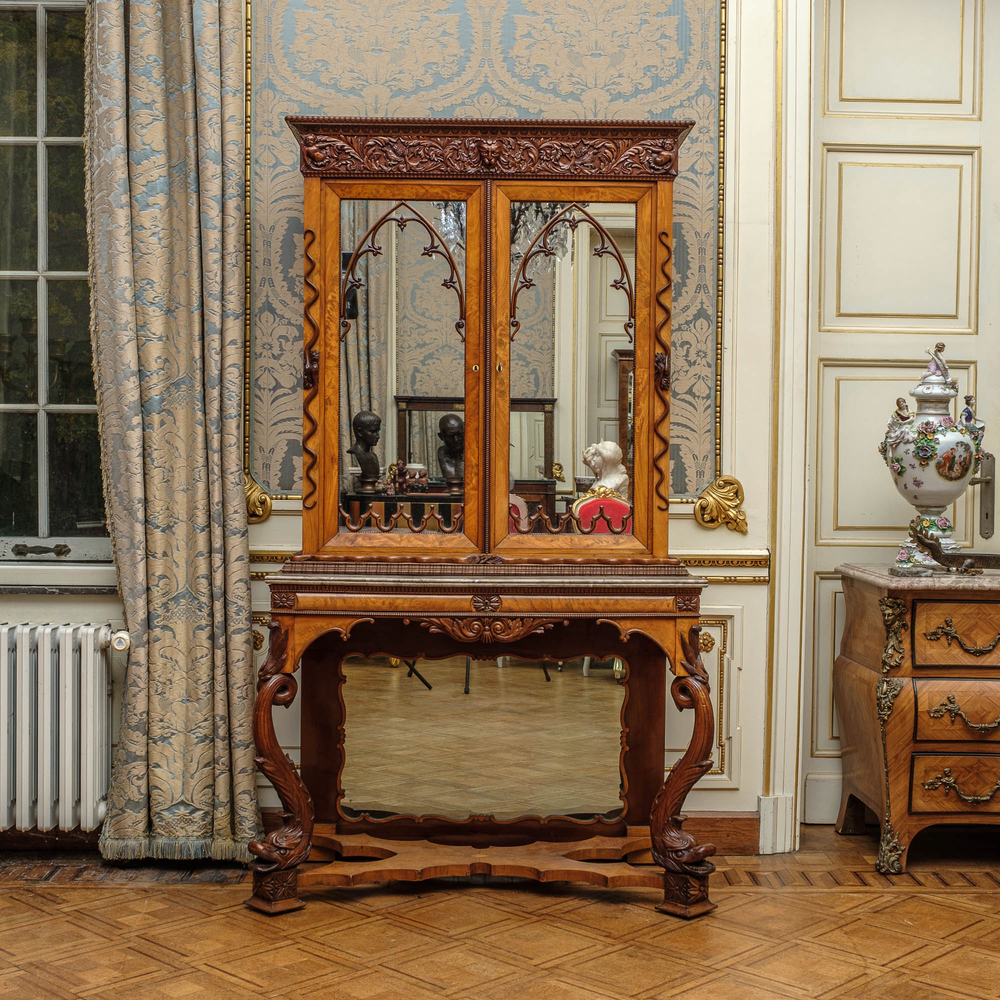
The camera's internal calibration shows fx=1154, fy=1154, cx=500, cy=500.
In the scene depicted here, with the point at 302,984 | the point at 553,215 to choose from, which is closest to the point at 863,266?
the point at 553,215

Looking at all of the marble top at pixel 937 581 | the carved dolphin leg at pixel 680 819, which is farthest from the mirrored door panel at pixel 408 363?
the marble top at pixel 937 581

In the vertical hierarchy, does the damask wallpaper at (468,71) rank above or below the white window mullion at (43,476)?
above

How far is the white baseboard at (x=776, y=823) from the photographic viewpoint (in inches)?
142

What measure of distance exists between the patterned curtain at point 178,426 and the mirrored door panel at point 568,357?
0.86 m

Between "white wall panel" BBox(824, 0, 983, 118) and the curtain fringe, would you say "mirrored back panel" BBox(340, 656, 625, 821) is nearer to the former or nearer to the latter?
the curtain fringe

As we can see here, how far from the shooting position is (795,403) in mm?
3592

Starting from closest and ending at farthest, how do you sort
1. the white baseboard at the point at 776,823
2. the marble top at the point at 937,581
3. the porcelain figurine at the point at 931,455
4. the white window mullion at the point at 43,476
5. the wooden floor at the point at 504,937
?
the wooden floor at the point at 504,937 < the marble top at the point at 937,581 < the porcelain figurine at the point at 931,455 < the white baseboard at the point at 776,823 < the white window mullion at the point at 43,476

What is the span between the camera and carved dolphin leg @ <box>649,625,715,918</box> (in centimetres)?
308

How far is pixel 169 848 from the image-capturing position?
3418 mm

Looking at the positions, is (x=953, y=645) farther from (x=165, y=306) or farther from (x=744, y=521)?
(x=165, y=306)

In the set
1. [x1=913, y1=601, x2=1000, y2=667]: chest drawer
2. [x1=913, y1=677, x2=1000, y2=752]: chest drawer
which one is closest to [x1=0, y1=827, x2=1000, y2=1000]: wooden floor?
[x1=913, y1=677, x2=1000, y2=752]: chest drawer

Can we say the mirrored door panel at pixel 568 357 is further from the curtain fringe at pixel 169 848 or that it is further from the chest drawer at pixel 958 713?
the curtain fringe at pixel 169 848

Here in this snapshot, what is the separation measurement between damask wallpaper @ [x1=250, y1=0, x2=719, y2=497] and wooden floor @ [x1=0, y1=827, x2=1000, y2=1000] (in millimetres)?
1789

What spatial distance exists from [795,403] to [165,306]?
194 centimetres
